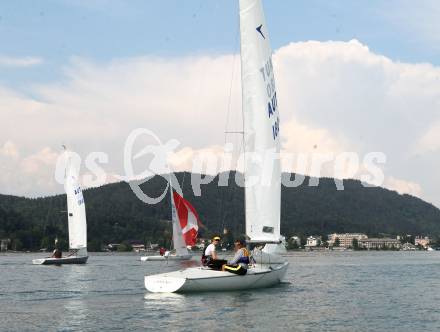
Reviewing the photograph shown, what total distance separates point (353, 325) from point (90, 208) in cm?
17590

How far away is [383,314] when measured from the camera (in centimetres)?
2617

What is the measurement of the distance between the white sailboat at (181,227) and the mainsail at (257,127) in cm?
4172

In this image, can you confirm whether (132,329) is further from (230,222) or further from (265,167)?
(230,222)

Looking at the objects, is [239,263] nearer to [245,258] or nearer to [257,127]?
[245,258]

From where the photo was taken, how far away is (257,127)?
31.9m

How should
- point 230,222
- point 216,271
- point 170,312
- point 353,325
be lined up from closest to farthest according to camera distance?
point 353,325 → point 170,312 → point 216,271 → point 230,222

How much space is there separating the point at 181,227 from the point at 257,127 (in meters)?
44.9

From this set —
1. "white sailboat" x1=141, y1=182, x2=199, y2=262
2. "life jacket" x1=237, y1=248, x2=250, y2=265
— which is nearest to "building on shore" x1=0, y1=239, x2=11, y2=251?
"white sailboat" x1=141, y1=182, x2=199, y2=262

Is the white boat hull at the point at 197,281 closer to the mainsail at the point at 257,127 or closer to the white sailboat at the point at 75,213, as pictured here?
the mainsail at the point at 257,127

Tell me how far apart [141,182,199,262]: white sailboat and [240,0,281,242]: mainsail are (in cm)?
4172

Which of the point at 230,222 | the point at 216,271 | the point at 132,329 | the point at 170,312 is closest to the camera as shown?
the point at 132,329

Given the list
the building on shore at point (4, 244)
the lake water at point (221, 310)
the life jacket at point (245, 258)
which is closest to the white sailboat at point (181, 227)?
the lake water at point (221, 310)

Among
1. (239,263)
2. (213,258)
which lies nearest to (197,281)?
(213,258)

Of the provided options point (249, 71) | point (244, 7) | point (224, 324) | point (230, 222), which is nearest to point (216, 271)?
point (224, 324)
